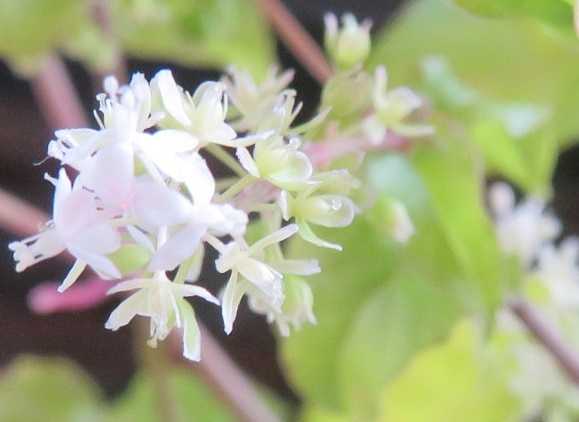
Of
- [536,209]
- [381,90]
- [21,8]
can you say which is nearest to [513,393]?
[536,209]

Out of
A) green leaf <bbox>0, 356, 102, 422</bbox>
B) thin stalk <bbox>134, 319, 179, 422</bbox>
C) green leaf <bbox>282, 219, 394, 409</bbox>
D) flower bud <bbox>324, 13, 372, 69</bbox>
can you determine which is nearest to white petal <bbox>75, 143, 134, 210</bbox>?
flower bud <bbox>324, 13, 372, 69</bbox>

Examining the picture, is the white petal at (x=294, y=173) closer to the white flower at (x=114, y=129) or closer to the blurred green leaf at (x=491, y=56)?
the white flower at (x=114, y=129)

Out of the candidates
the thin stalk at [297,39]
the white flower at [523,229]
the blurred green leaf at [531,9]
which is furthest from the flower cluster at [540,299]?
the blurred green leaf at [531,9]

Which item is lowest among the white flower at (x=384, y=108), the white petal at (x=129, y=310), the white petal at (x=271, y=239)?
the white flower at (x=384, y=108)

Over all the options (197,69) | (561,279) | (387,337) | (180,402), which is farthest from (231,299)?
(197,69)

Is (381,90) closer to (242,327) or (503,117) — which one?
(503,117)

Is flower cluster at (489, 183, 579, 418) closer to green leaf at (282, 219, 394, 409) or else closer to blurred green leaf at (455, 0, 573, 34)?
Result: green leaf at (282, 219, 394, 409)
